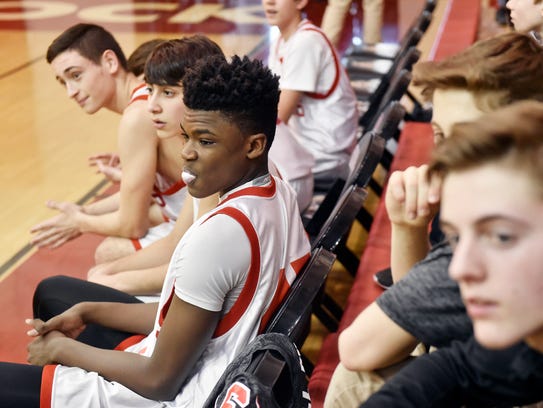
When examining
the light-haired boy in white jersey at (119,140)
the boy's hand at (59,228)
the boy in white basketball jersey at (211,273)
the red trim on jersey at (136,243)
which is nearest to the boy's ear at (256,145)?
the boy in white basketball jersey at (211,273)

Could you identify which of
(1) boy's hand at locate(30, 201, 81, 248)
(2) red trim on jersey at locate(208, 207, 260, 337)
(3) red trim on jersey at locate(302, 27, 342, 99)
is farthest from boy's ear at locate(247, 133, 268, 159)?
(3) red trim on jersey at locate(302, 27, 342, 99)

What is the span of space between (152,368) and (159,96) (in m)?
0.93

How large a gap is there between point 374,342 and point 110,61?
2.03 m

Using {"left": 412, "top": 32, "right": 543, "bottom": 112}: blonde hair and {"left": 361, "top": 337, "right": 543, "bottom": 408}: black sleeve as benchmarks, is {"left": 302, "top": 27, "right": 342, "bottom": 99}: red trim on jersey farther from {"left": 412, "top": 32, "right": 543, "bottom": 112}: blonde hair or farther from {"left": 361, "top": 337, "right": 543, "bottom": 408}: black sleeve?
{"left": 361, "top": 337, "right": 543, "bottom": 408}: black sleeve

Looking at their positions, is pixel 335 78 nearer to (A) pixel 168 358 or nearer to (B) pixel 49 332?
(B) pixel 49 332

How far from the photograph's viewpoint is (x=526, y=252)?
2.61ft

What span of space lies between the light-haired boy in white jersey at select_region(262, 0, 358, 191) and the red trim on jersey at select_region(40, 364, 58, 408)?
5.71 feet

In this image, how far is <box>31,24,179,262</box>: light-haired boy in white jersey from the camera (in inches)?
96.7

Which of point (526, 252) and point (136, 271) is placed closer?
point (526, 252)

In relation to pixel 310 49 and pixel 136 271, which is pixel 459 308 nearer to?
pixel 136 271

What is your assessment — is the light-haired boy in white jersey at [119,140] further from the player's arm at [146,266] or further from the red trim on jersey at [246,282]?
the red trim on jersey at [246,282]

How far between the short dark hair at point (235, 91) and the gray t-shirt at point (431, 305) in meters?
0.70

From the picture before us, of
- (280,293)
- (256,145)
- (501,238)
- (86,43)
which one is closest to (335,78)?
(86,43)

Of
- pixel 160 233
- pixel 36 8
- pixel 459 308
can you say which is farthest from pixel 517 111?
pixel 36 8
